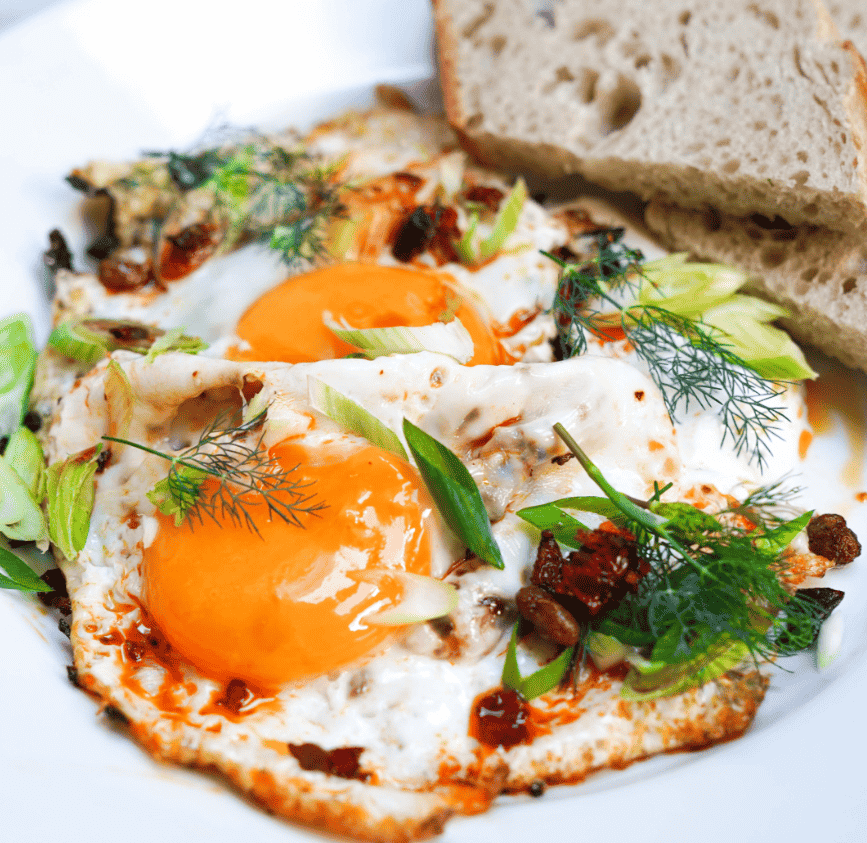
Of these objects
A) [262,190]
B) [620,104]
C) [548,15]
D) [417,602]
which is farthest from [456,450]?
[548,15]

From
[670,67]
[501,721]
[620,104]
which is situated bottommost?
[501,721]

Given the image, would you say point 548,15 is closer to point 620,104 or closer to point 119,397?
point 620,104

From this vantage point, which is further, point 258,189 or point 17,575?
point 258,189

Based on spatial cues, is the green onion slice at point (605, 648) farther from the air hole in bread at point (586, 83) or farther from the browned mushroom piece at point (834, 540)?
the air hole in bread at point (586, 83)

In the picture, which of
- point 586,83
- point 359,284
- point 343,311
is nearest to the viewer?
point 343,311

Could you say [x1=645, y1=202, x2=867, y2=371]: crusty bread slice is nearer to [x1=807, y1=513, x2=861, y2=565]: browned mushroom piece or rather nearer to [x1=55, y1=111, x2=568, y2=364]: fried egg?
[x1=55, y1=111, x2=568, y2=364]: fried egg

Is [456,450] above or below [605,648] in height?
above

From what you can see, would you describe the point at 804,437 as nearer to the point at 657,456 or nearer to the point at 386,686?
the point at 657,456

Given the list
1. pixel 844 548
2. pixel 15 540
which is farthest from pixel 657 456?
pixel 15 540
